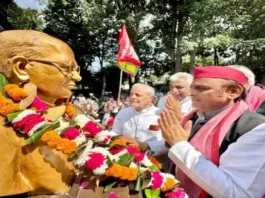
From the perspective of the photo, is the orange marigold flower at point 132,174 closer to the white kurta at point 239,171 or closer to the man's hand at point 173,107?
the white kurta at point 239,171

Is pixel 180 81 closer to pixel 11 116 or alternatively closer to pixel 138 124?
pixel 138 124

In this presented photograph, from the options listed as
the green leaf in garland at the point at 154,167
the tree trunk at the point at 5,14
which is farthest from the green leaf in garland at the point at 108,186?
the tree trunk at the point at 5,14

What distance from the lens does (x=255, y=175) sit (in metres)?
1.91

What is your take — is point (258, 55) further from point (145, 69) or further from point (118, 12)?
point (145, 69)

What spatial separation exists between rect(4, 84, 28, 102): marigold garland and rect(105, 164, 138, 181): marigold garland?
1.64 ft

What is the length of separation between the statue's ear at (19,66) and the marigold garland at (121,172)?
55cm

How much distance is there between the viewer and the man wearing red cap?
1.91 m

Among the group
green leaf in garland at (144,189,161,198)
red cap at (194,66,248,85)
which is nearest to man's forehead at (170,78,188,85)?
red cap at (194,66,248,85)

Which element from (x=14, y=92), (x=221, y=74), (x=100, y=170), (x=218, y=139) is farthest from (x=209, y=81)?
(x=14, y=92)

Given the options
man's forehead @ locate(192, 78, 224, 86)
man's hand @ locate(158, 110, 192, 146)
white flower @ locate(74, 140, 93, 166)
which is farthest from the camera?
man's forehead @ locate(192, 78, 224, 86)

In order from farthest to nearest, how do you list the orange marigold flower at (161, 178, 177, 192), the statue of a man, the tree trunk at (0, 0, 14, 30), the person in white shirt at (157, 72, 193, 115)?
the tree trunk at (0, 0, 14, 30), the person in white shirt at (157, 72, 193, 115), the orange marigold flower at (161, 178, 177, 192), the statue of a man

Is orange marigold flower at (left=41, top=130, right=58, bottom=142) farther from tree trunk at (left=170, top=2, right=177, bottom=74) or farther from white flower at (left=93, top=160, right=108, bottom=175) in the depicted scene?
tree trunk at (left=170, top=2, right=177, bottom=74)

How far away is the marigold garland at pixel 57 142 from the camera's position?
5.49 ft

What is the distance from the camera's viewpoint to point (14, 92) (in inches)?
66.0
